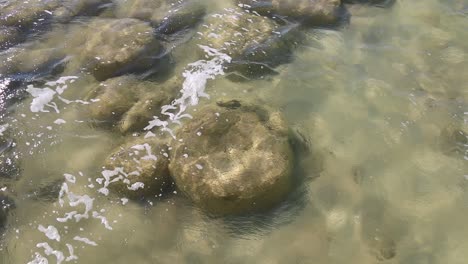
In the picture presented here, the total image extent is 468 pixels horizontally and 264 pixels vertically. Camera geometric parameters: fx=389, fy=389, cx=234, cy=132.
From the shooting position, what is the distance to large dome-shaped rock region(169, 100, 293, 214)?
3.87 metres

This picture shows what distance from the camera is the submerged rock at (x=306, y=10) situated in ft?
19.8

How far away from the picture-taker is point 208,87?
17.1ft

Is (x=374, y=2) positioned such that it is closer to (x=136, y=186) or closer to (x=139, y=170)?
(x=139, y=170)

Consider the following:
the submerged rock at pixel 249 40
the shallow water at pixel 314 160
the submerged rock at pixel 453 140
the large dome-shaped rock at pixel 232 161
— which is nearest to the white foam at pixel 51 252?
the shallow water at pixel 314 160

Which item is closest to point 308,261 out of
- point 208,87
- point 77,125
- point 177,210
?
point 177,210

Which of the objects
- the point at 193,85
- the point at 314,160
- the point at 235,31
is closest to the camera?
the point at 314,160

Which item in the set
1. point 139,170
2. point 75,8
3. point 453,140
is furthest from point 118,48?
point 453,140

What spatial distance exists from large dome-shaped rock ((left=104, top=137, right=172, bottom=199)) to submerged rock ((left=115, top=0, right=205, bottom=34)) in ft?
8.00

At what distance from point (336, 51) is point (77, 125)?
370 centimetres

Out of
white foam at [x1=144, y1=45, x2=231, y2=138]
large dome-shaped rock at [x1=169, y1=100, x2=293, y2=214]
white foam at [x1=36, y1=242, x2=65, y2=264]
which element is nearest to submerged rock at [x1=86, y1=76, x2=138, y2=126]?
white foam at [x1=144, y1=45, x2=231, y2=138]

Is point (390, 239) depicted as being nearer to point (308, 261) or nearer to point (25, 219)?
point (308, 261)

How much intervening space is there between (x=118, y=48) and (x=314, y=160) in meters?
3.12

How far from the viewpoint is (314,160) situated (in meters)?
4.41

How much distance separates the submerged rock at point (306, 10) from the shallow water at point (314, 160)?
20 cm
